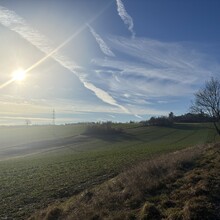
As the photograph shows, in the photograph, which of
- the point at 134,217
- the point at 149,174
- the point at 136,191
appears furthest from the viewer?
the point at 149,174

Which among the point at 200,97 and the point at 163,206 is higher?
the point at 200,97

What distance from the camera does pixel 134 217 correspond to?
11.0 m

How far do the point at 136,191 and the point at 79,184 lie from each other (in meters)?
10.6

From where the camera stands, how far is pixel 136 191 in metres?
14.2

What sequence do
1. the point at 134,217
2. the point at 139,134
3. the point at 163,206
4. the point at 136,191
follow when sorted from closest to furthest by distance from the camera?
the point at 134,217, the point at 163,206, the point at 136,191, the point at 139,134

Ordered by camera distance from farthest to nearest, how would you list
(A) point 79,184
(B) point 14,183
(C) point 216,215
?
(B) point 14,183 → (A) point 79,184 → (C) point 216,215

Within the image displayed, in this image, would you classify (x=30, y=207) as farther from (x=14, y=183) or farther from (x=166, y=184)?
(x=14, y=183)

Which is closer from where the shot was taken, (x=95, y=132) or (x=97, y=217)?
(x=97, y=217)

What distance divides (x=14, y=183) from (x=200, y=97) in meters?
36.5

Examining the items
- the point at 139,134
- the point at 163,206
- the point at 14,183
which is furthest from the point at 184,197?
the point at 139,134

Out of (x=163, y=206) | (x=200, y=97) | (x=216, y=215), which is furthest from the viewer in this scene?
(x=200, y=97)

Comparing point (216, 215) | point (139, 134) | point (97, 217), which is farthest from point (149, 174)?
point (139, 134)

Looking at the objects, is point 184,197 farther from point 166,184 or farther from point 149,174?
point 149,174

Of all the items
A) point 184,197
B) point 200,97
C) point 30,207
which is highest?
point 200,97
